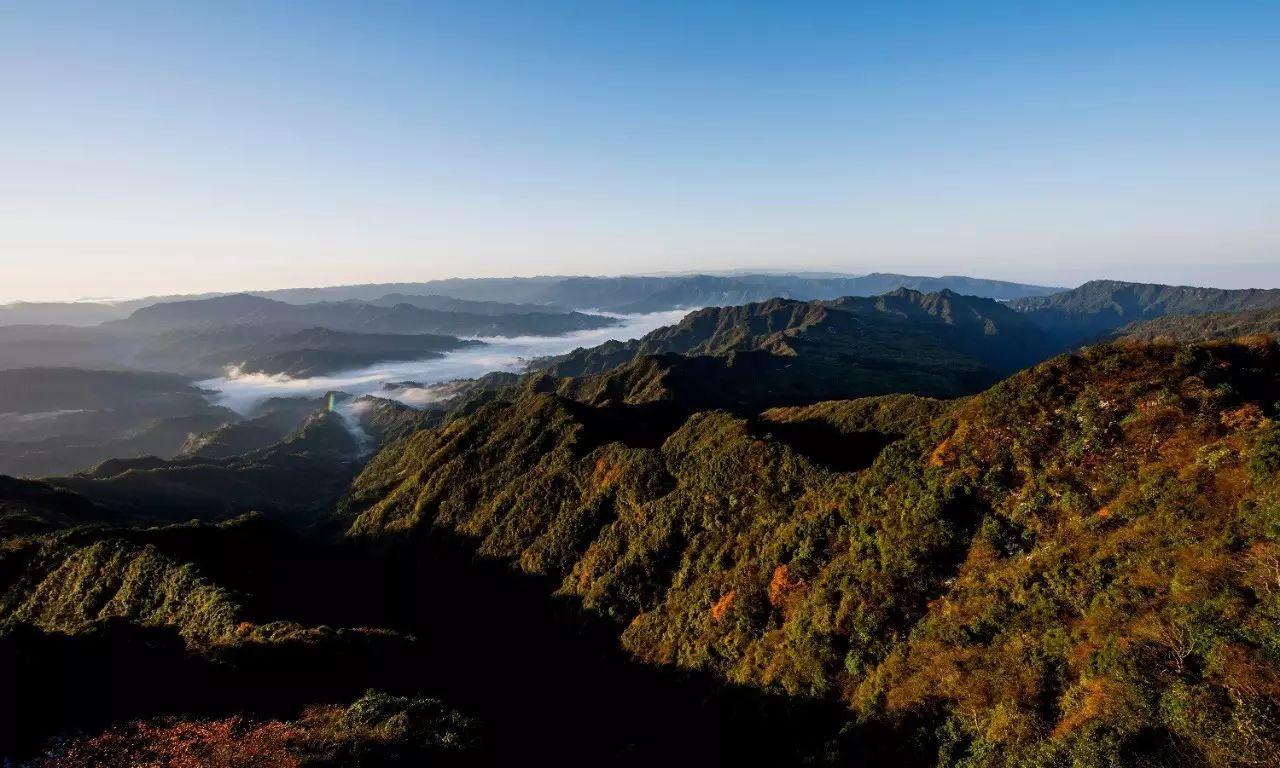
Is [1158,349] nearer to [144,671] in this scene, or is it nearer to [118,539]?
[144,671]

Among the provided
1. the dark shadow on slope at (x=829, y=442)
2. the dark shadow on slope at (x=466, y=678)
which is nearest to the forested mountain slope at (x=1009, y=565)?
the dark shadow on slope at (x=829, y=442)

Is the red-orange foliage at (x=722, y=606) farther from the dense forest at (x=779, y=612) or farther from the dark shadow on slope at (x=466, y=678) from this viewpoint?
the dark shadow on slope at (x=466, y=678)

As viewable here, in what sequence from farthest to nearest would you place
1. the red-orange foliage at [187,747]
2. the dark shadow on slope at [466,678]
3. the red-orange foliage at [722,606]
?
1. the red-orange foliage at [722,606]
2. the dark shadow on slope at [466,678]
3. the red-orange foliage at [187,747]

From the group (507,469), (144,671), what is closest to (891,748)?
(144,671)

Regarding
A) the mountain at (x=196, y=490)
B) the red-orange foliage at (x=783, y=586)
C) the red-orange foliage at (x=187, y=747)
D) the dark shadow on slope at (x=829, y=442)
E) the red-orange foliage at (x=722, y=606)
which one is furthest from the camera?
the mountain at (x=196, y=490)

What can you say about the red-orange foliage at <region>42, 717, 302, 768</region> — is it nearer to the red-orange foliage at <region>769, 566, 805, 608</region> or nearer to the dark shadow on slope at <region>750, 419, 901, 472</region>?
the red-orange foliage at <region>769, 566, 805, 608</region>

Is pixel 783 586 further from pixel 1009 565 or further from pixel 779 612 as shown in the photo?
pixel 1009 565
